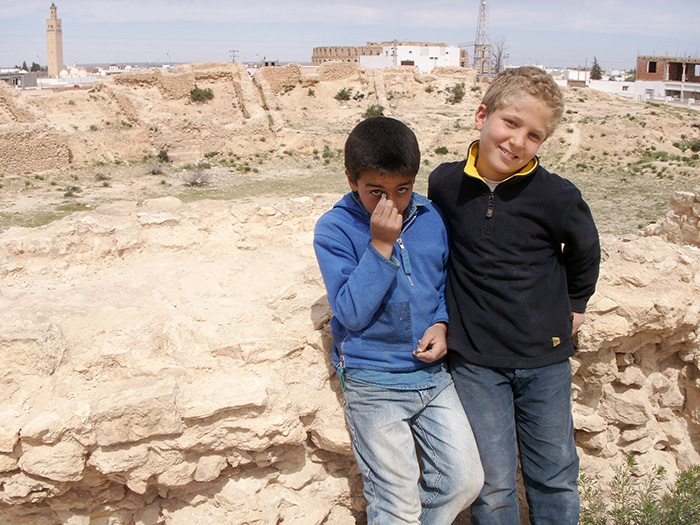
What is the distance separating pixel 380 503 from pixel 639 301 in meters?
1.84

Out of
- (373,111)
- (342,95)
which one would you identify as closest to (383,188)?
(373,111)

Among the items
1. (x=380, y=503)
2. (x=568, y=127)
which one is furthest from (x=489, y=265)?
(x=568, y=127)

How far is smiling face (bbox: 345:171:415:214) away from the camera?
2.30 m

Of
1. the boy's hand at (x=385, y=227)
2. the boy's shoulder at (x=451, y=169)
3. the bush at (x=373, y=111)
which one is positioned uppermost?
the bush at (x=373, y=111)

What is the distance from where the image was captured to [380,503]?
2.22 metres

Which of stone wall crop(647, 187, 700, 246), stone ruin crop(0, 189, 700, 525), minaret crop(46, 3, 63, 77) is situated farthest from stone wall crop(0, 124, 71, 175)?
minaret crop(46, 3, 63, 77)

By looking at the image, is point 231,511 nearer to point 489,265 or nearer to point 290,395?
point 290,395

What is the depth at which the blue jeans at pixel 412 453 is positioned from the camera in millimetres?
2211

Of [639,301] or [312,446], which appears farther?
[639,301]

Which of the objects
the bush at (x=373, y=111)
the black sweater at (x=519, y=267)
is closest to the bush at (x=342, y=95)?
the bush at (x=373, y=111)

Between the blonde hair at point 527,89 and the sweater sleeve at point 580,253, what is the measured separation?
378mm

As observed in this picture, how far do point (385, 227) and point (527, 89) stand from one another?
818 mm

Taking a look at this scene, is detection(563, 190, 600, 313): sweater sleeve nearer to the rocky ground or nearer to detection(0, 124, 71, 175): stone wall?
the rocky ground

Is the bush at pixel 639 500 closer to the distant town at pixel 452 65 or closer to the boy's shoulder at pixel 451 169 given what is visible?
the boy's shoulder at pixel 451 169
